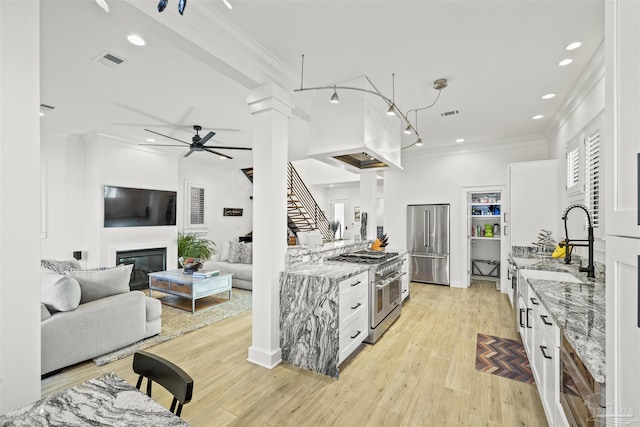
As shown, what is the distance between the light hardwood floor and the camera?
2.09 m

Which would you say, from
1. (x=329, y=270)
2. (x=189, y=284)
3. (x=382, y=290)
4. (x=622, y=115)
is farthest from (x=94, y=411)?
(x=189, y=284)

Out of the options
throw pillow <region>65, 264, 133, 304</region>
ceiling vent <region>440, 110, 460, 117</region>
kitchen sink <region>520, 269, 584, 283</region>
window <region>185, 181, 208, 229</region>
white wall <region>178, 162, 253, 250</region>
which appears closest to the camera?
kitchen sink <region>520, 269, 584, 283</region>

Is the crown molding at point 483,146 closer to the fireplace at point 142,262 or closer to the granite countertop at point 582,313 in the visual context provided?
the granite countertop at point 582,313

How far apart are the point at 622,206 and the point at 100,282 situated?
402cm

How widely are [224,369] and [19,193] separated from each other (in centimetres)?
217

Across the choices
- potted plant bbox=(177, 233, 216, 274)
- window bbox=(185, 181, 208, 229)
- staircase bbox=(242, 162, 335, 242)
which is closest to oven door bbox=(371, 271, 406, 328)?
→ potted plant bbox=(177, 233, 216, 274)

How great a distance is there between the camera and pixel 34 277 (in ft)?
4.44

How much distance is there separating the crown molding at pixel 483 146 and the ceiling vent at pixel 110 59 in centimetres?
535

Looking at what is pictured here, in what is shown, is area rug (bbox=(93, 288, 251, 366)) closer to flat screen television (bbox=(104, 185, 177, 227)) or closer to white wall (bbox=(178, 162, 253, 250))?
flat screen television (bbox=(104, 185, 177, 227))

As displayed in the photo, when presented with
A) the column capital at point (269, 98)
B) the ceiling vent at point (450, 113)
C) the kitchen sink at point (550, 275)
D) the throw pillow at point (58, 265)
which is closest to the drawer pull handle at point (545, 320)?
the kitchen sink at point (550, 275)

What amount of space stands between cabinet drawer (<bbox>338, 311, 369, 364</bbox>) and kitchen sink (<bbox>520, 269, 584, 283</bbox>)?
5.19 feet

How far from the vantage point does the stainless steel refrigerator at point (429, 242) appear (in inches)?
239

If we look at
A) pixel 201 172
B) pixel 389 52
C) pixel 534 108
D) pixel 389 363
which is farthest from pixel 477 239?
pixel 201 172

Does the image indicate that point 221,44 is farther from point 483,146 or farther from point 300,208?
point 300,208
